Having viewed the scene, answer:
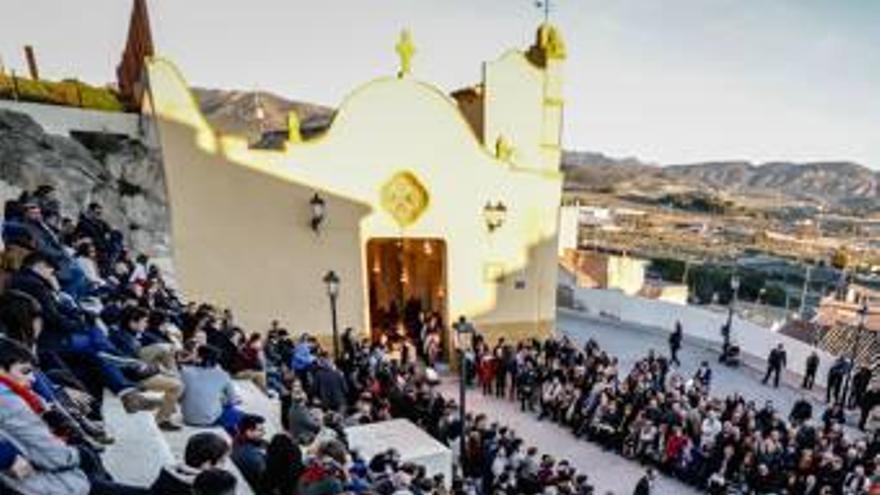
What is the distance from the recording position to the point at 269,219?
15.7 meters

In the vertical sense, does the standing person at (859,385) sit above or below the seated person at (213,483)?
below

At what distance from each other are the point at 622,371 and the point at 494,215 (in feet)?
18.1

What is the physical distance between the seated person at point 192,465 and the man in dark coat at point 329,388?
737 centimetres

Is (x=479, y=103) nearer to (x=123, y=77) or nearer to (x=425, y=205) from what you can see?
(x=425, y=205)

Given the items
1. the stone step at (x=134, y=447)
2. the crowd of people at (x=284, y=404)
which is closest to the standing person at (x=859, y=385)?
the crowd of people at (x=284, y=404)

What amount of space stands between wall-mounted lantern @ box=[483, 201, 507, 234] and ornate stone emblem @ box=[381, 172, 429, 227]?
1608mm

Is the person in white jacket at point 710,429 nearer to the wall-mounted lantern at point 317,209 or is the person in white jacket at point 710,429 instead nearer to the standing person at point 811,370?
the standing person at point 811,370

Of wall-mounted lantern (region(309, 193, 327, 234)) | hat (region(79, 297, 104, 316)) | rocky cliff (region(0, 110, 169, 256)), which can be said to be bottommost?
hat (region(79, 297, 104, 316))

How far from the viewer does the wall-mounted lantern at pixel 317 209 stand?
15.8 m

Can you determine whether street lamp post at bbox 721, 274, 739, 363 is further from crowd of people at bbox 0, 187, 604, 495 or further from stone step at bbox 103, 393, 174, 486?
stone step at bbox 103, 393, 174, 486

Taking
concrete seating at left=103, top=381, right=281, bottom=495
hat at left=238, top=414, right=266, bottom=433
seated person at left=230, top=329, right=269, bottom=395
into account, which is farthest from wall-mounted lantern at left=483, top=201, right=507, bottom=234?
hat at left=238, top=414, right=266, bottom=433

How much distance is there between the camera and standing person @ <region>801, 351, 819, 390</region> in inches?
686

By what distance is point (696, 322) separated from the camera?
922 inches

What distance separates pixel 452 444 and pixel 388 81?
855 centimetres
